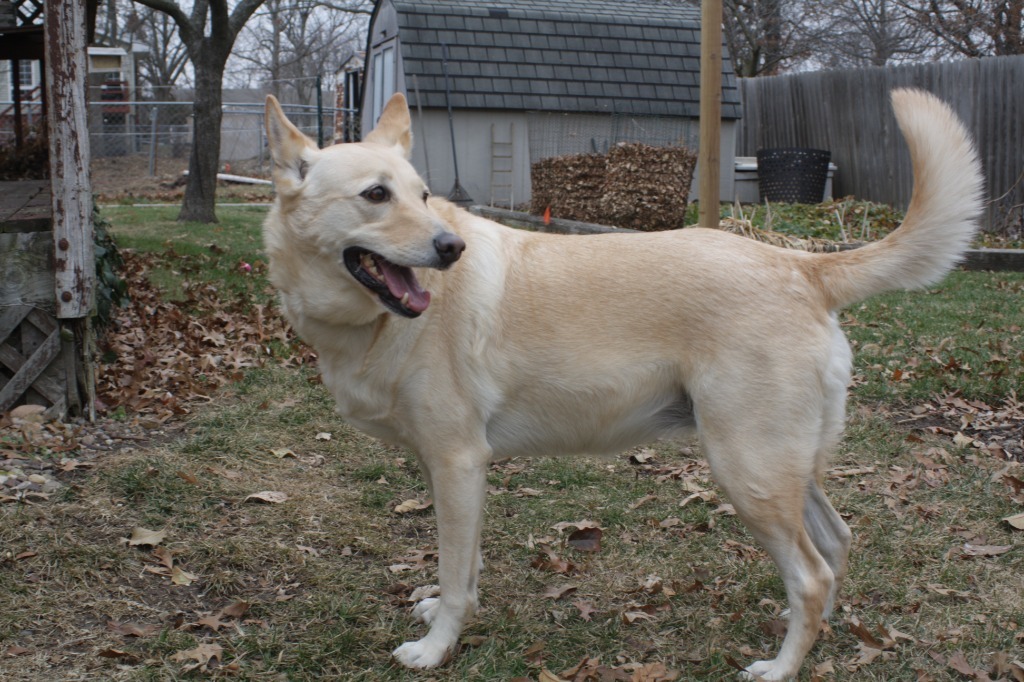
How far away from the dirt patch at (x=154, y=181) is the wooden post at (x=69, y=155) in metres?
15.1

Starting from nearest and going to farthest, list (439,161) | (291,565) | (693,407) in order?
(693,407) → (291,565) → (439,161)

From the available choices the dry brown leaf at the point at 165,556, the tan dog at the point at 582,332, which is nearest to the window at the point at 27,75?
the dry brown leaf at the point at 165,556

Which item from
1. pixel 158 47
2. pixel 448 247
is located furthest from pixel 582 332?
pixel 158 47

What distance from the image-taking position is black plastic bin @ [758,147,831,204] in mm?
15688

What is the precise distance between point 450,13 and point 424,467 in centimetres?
1700

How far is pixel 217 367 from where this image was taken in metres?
6.26

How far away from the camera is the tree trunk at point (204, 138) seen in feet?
44.8

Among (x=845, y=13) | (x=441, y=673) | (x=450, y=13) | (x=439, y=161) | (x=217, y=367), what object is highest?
(x=845, y=13)

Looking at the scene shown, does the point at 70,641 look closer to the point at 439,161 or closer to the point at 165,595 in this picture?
the point at 165,595

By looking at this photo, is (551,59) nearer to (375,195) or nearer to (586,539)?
(586,539)

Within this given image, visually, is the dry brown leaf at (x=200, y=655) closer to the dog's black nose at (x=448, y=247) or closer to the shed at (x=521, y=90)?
the dog's black nose at (x=448, y=247)

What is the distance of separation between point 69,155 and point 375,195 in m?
2.76

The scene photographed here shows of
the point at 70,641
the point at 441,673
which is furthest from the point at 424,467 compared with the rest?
the point at 70,641

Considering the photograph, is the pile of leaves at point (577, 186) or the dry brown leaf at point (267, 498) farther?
the pile of leaves at point (577, 186)
